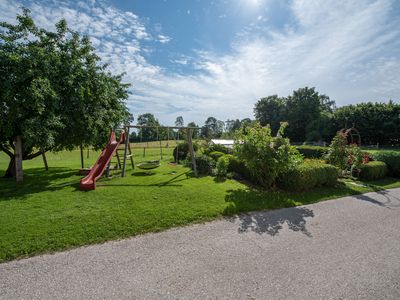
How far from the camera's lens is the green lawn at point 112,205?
12.5ft

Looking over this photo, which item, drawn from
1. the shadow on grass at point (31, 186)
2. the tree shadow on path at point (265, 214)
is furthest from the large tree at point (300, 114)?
the shadow on grass at point (31, 186)

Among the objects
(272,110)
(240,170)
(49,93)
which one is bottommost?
(240,170)

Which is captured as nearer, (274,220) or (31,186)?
(274,220)

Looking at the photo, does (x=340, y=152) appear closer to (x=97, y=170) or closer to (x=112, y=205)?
(x=112, y=205)

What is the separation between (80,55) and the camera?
8.95m

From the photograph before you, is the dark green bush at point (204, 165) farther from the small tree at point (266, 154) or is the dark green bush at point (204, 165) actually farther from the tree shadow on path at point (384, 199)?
the tree shadow on path at point (384, 199)

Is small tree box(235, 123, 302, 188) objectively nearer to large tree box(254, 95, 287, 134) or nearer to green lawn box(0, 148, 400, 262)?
green lawn box(0, 148, 400, 262)

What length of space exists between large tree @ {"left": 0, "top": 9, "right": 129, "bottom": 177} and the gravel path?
5.58 meters

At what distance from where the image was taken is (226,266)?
3.15m

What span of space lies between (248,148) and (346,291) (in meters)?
4.95

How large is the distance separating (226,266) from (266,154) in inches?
180

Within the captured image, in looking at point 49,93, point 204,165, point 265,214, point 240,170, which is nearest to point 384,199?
point 265,214

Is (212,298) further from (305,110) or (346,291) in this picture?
(305,110)

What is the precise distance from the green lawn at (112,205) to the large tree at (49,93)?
1.77 m
